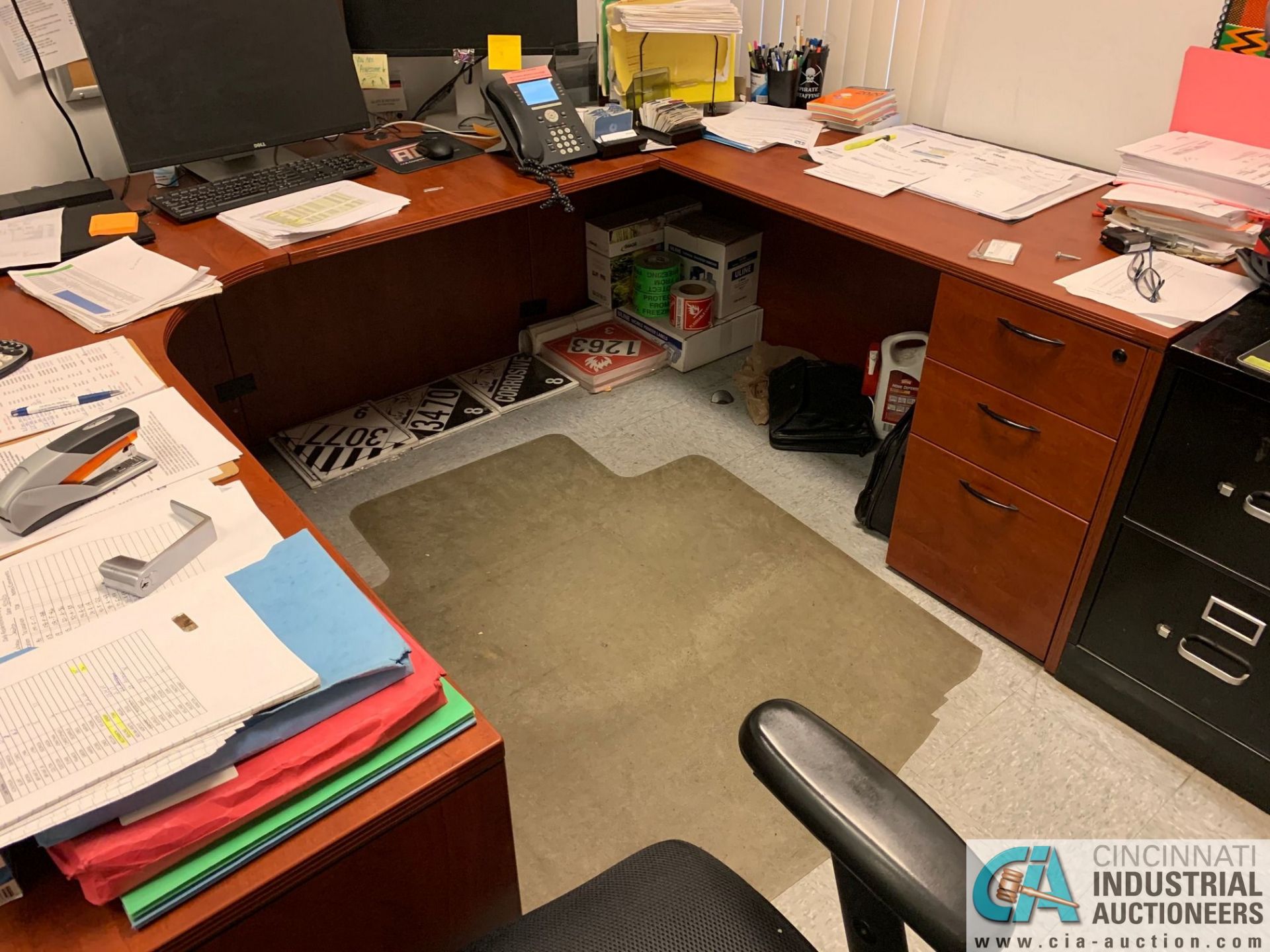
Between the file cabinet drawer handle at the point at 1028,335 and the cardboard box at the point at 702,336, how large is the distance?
4.24ft

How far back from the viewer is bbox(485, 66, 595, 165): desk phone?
2.09m

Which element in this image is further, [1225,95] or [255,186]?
[255,186]

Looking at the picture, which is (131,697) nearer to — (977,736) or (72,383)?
(72,383)

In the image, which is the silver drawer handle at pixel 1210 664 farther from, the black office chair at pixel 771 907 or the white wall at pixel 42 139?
the white wall at pixel 42 139

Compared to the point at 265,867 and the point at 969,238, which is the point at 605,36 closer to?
the point at 969,238

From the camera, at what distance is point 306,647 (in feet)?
2.70

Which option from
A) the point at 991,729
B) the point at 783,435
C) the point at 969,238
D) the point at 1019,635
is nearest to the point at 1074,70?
the point at 969,238

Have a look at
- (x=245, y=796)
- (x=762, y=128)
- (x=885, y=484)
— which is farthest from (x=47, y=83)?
(x=885, y=484)

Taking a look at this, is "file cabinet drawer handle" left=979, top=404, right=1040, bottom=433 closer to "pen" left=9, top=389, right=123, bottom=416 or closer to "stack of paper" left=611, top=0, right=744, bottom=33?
"stack of paper" left=611, top=0, right=744, bottom=33

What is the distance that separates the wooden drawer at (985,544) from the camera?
170cm

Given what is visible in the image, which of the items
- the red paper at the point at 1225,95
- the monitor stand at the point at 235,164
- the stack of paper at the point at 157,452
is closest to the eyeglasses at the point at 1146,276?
the red paper at the point at 1225,95

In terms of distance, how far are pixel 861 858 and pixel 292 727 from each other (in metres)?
0.48

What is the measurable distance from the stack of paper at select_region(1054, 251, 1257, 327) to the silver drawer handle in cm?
55

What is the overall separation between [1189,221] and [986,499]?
0.60 m
